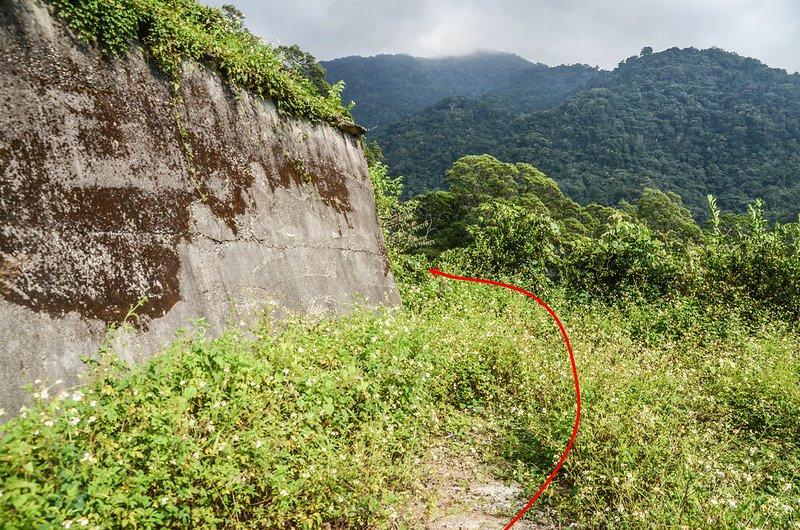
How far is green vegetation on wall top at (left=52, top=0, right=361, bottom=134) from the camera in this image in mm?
4230

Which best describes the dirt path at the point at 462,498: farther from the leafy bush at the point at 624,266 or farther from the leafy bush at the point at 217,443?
the leafy bush at the point at 624,266

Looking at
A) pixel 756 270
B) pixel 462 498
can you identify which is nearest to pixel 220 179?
pixel 462 498

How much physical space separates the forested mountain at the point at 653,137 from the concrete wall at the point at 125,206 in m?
46.1

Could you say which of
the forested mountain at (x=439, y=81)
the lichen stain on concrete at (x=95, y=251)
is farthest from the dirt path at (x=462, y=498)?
the forested mountain at (x=439, y=81)

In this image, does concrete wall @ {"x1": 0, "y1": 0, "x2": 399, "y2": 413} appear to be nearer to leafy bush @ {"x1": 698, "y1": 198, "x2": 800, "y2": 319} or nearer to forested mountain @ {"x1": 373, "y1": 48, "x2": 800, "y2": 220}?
leafy bush @ {"x1": 698, "y1": 198, "x2": 800, "y2": 319}

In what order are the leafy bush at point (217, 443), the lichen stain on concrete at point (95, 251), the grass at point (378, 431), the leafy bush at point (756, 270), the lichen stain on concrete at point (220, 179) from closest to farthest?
Result: the leafy bush at point (217, 443) → the grass at point (378, 431) → the lichen stain on concrete at point (95, 251) → the lichen stain on concrete at point (220, 179) → the leafy bush at point (756, 270)

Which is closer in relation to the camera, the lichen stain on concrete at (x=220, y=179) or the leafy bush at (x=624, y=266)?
the lichen stain on concrete at (x=220, y=179)

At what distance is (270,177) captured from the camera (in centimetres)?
622

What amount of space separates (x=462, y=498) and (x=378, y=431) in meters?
0.92

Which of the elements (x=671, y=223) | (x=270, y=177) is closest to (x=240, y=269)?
(x=270, y=177)

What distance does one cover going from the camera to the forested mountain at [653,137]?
1891 inches

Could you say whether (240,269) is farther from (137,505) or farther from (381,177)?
(381,177)

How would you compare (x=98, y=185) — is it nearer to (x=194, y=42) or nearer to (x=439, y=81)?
(x=194, y=42)

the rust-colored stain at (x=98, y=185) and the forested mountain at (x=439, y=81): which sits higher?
the forested mountain at (x=439, y=81)
